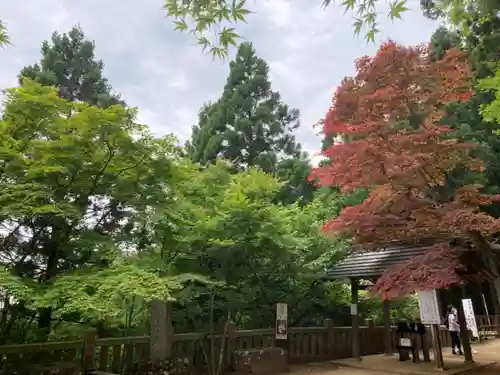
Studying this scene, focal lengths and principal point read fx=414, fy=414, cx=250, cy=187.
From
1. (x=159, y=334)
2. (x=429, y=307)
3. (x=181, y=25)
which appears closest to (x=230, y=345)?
(x=159, y=334)

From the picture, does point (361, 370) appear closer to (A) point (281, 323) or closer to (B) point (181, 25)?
(A) point (281, 323)

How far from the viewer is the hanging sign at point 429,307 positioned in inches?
332

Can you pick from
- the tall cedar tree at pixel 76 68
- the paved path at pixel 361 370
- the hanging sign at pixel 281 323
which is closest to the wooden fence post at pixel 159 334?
the hanging sign at pixel 281 323

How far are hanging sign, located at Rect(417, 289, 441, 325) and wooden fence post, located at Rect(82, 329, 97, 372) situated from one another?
6.26 meters

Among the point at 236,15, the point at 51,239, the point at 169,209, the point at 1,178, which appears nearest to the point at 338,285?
the point at 169,209

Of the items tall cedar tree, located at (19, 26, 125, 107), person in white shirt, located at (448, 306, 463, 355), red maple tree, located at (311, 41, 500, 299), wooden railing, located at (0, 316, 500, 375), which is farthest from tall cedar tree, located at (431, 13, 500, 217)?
tall cedar tree, located at (19, 26, 125, 107)

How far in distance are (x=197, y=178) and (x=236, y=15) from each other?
5310 millimetres

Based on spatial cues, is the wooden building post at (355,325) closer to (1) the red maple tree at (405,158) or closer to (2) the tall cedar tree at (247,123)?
(1) the red maple tree at (405,158)

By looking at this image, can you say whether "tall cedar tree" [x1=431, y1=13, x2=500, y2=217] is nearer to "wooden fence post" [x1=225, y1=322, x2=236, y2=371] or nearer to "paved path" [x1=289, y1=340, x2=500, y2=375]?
"paved path" [x1=289, y1=340, x2=500, y2=375]

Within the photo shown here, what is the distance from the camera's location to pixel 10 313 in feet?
19.7

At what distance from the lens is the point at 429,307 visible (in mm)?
8508

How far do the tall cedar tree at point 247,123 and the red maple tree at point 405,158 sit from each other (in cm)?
1329

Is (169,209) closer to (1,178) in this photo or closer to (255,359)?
(1,178)

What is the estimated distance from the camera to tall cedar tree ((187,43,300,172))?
21766 millimetres
